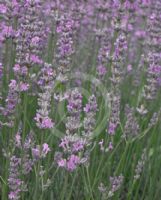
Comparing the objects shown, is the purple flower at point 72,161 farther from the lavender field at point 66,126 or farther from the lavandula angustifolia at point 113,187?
the lavandula angustifolia at point 113,187

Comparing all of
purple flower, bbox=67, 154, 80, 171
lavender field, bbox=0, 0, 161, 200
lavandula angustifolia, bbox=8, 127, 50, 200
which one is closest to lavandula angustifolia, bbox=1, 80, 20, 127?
lavender field, bbox=0, 0, 161, 200

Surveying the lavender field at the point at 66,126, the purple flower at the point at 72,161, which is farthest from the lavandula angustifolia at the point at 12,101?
the purple flower at the point at 72,161

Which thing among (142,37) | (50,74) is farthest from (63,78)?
(142,37)

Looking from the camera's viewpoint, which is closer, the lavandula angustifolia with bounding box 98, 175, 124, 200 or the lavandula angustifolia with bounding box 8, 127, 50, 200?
the lavandula angustifolia with bounding box 8, 127, 50, 200

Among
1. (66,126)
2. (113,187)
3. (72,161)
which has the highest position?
(66,126)

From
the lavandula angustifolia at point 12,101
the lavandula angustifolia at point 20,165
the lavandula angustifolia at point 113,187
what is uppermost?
the lavandula angustifolia at point 12,101

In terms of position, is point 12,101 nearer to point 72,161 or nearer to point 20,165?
point 20,165

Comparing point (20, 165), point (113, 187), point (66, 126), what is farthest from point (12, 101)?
point (113, 187)

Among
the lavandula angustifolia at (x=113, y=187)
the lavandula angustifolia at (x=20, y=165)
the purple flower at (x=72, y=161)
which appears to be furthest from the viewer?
the lavandula angustifolia at (x=113, y=187)

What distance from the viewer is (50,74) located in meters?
2.52

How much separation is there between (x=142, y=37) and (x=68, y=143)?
11.7 ft

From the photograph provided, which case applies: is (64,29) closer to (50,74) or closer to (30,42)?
(30,42)

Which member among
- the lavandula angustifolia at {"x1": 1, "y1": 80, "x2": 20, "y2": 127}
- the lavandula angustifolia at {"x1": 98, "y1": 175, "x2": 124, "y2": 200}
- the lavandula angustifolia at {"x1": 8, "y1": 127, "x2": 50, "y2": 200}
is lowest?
the lavandula angustifolia at {"x1": 98, "y1": 175, "x2": 124, "y2": 200}

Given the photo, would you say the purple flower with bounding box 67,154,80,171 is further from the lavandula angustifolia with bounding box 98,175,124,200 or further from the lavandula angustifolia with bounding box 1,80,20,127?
the lavandula angustifolia with bounding box 1,80,20,127
